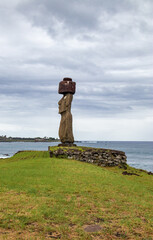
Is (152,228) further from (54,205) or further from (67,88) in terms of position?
(67,88)

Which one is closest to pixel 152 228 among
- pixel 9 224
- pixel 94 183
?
pixel 9 224

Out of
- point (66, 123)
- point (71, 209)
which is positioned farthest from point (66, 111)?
point (71, 209)

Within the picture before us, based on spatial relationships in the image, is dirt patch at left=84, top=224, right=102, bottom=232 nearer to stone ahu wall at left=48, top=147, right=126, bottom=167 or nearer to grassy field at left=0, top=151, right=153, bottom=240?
grassy field at left=0, top=151, right=153, bottom=240

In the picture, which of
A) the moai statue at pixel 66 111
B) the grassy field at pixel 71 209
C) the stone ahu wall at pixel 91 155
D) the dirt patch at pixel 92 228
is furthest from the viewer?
the moai statue at pixel 66 111

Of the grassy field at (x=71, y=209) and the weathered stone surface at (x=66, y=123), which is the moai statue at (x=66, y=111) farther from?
the grassy field at (x=71, y=209)

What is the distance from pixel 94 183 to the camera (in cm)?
1089

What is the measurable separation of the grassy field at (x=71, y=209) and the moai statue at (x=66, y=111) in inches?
514

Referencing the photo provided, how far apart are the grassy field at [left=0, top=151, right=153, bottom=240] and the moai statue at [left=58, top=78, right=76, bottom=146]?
42.9 feet

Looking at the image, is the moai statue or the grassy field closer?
the grassy field

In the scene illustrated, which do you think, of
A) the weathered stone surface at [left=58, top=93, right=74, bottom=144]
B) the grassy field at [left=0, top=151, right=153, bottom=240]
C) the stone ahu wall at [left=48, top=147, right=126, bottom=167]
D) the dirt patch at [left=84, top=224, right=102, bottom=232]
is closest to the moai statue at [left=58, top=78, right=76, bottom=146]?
the weathered stone surface at [left=58, top=93, right=74, bottom=144]

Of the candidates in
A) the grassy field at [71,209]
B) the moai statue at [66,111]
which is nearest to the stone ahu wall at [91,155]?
the moai statue at [66,111]

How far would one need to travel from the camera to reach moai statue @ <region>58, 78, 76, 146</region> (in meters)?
24.2

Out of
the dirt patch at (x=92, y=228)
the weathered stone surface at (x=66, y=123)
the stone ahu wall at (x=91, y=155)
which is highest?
the weathered stone surface at (x=66, y=123)

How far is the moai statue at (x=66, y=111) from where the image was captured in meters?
24.2
